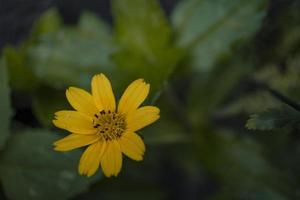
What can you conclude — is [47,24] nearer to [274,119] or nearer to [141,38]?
[141,38]

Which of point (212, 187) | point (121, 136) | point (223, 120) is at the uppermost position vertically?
point (223, 120)

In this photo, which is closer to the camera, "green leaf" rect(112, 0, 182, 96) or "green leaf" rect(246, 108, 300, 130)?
"green leaf" rect(246, 108, 300, 130)

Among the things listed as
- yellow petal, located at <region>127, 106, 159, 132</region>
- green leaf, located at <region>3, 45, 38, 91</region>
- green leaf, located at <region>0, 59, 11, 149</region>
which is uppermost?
green leaf, located at <region>3, 45, 38, 91</region>

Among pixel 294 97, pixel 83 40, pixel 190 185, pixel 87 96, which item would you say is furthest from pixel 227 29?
pixel 190 185

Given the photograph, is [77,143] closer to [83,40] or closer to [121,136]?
[121,136]

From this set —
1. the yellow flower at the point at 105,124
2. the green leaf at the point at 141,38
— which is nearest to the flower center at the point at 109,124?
the yellow flower at the point at 105,124

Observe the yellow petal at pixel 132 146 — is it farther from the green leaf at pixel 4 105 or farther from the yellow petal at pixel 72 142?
the green leaf at pixel 4 105

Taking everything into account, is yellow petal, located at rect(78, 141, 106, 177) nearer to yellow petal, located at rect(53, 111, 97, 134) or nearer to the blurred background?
yellow petal, located at rect(53, 111, 97, 134)

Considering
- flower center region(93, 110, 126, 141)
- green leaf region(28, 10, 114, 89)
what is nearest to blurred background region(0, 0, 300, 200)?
green leaf region(28, 10, 114, 89)
